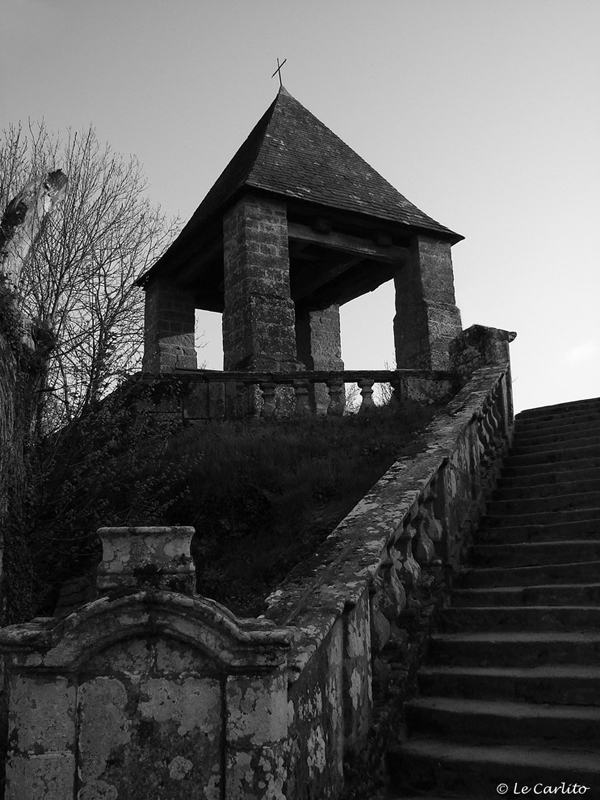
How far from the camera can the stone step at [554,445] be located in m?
7.10

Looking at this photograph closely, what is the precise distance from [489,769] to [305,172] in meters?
13.1

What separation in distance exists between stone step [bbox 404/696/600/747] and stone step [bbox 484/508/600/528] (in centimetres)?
204

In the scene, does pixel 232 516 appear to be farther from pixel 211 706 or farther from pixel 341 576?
pixel 211 706

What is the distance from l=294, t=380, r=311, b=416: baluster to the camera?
1036 centimetres

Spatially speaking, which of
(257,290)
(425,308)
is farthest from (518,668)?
(425,308)

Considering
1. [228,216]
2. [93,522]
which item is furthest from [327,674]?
[228,216]

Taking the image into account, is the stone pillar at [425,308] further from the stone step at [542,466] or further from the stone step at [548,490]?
the stone step at [548,490]

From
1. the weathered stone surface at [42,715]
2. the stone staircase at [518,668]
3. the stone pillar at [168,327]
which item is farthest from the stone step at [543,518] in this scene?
the stone pillar at [168,327]

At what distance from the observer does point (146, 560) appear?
106 inches

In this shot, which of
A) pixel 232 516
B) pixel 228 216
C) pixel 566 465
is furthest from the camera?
pixel 228 216

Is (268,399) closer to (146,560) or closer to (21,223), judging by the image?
(21,223)

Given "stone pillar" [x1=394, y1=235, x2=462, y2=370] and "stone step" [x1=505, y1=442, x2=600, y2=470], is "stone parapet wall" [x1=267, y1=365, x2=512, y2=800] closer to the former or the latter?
"stone step" [x1=505, y1=442, x2=600, y2=470]

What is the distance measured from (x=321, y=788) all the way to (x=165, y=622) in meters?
0.98

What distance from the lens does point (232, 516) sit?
757 cm
